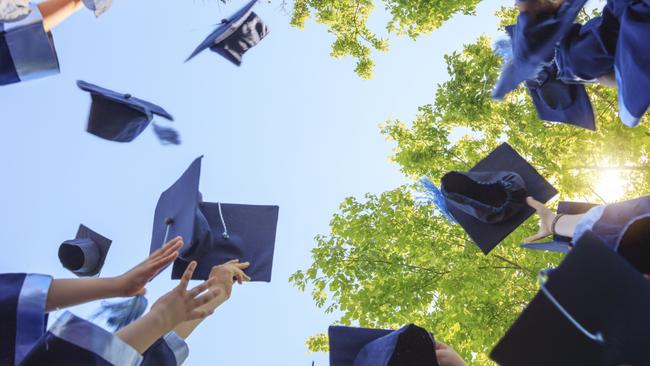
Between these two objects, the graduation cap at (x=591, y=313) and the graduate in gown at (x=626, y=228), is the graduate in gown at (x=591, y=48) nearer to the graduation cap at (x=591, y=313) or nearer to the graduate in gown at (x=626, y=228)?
the graduate in gown at (x=626, y=228)

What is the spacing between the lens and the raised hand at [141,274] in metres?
1.84

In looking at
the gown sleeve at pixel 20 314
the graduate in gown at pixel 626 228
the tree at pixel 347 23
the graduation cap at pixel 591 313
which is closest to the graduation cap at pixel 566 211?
the graduate in gown at pixel 626 228

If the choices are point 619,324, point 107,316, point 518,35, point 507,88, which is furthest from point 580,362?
point 107,316

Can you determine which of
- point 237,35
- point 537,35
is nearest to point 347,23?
point 237,35

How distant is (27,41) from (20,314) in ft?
7.04

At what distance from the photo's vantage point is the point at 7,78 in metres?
2.87

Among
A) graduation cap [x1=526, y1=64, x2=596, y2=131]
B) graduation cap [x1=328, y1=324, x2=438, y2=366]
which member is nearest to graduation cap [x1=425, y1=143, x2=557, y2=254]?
graduation cap [x1=526, y1=64, x2=596, y2=131]

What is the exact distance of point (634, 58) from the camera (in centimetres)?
193

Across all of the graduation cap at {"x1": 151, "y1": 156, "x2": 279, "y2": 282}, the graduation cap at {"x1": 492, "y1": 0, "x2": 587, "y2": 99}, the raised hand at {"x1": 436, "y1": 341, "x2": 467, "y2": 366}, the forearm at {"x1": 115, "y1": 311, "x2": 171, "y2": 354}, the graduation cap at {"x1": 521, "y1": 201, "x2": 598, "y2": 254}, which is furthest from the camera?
the graduation cap at {"x1": 151, "y1": 156, "x2": 279, "y2": 282}

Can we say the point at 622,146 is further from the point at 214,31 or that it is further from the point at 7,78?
the point at 7,78

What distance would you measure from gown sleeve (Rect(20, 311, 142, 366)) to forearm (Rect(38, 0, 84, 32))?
238cm

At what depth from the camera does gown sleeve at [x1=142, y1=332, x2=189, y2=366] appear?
2.10 meters

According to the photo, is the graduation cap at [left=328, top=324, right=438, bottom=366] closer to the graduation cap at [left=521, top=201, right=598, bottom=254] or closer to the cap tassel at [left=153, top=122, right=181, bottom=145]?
the graduation cap at [left=521, top=201, right=598, bottom=254]

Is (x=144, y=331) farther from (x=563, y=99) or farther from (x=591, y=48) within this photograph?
(x=563, y=99)
